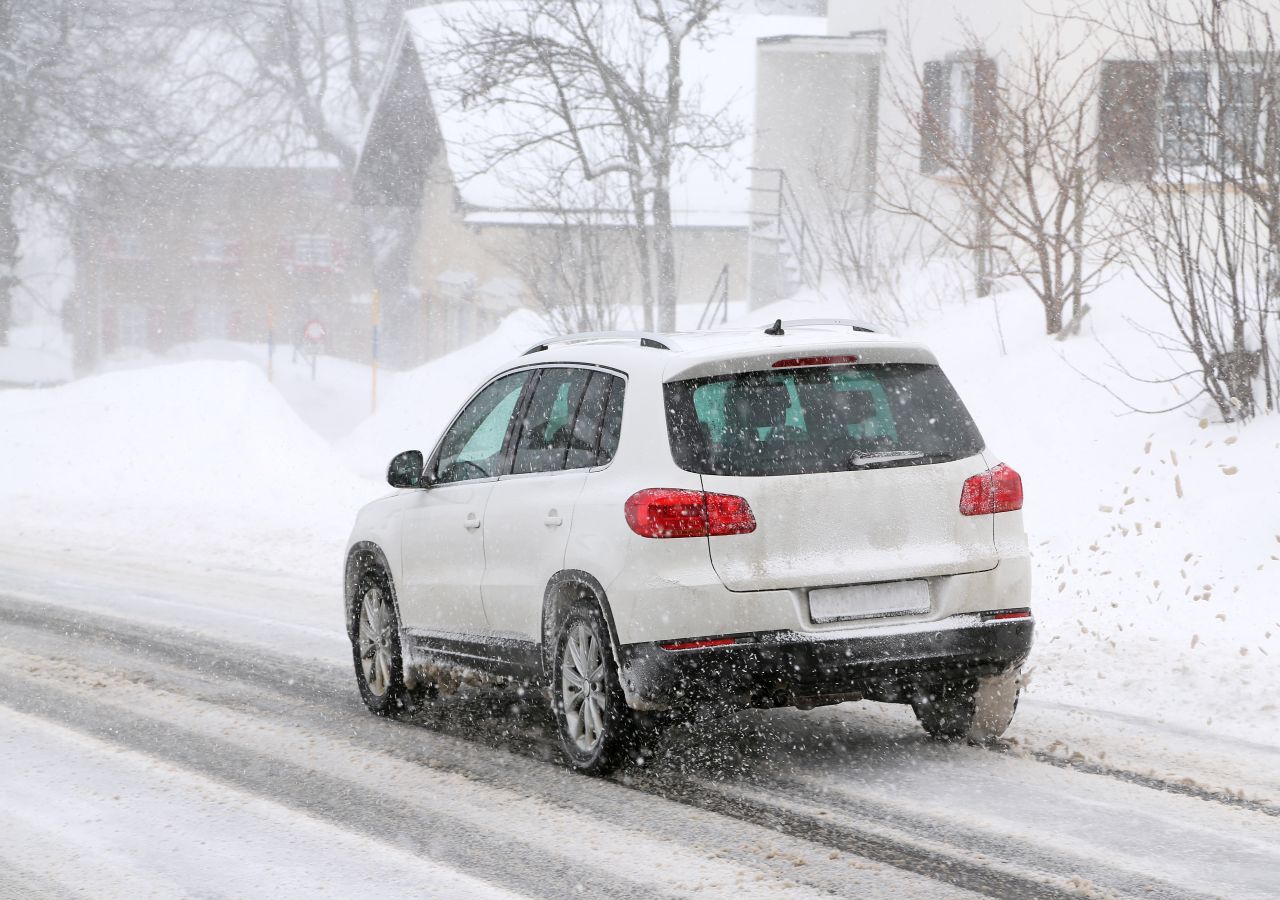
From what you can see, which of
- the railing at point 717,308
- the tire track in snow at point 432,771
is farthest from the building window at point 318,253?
the tire track in snow at point 432,771

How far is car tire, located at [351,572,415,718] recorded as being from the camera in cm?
808

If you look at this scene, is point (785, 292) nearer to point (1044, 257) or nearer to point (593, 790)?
point (1044, 257)

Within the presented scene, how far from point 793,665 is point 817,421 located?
3.09ft

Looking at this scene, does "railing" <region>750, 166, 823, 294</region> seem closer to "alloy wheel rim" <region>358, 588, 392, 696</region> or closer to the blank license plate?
"alloy wheel rim" <region>358, 588, 392, 696</region>

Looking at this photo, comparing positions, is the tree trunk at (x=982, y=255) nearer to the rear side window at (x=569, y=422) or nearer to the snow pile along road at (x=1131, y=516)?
the snow pile along road at (x=1131, y=516)

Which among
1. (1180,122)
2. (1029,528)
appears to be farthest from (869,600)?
(1180,122)

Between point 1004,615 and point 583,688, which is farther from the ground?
point 1004,615

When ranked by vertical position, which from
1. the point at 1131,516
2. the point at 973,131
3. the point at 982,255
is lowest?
the point at 1131,516

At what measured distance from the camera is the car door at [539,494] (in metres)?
6.62

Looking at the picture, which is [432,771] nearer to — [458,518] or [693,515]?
[458,518]

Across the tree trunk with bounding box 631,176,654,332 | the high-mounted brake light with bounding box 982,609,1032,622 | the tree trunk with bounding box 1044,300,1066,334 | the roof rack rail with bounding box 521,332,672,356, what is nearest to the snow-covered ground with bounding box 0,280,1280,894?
the tree trunk with bounding box 1044,300,1066,334

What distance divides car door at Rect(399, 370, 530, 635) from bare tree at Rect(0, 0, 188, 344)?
4077 centimetres

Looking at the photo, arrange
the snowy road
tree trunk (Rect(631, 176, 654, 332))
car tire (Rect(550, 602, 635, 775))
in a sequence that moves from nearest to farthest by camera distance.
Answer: the snowy road < car tire (Rect(550, 602, 635, 775)) < tree trunk (Rect(631, 176, 654, 332))

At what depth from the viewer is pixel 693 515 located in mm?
6027
